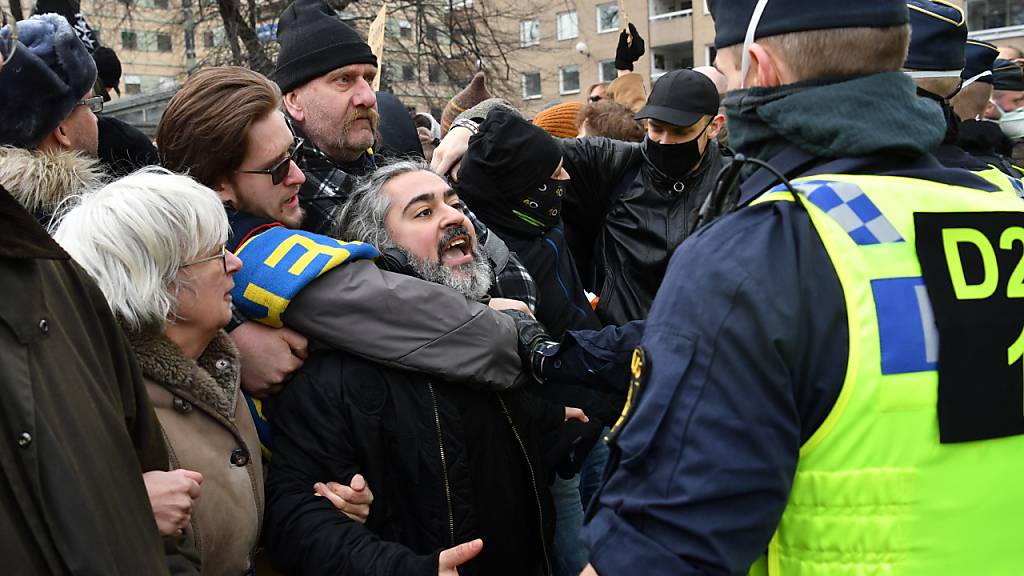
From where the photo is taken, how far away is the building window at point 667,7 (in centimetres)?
3800

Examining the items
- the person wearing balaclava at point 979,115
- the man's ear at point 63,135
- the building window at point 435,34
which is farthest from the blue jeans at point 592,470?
the building window at point 435,34

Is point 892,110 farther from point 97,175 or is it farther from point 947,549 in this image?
point 97,175

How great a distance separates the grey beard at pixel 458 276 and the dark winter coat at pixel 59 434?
4.02ft

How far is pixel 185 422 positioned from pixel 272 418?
36 cm

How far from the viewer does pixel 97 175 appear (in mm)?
2629

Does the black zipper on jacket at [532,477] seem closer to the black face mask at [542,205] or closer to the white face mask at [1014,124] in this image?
the black face mask at [542,205]

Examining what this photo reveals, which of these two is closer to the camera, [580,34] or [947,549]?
[947,549]

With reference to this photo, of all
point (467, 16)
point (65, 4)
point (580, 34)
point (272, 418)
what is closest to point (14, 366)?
point (272, 418)

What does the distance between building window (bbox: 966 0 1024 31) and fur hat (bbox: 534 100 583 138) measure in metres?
24.8

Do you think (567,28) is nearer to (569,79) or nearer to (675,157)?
(569,79)

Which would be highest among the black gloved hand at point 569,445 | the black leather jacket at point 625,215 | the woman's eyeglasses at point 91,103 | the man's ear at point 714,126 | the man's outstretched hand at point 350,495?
the woman's eyeglasses at point 91,103

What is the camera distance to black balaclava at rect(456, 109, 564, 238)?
129 inches

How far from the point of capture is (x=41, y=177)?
2500 mm

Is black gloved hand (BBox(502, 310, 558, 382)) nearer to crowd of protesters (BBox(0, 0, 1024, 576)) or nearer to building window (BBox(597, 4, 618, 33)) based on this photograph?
crowd of protesters (BBox(0, 0, 1024, 576))
